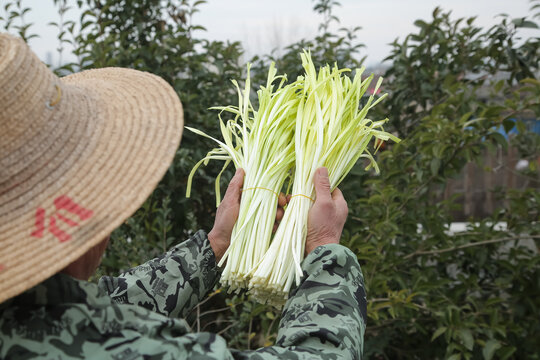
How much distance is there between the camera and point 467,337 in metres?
2.48

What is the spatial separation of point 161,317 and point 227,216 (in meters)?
0.60

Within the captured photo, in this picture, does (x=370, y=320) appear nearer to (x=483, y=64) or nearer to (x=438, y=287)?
(x=438, y=287)

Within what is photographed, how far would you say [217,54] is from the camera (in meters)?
3.21

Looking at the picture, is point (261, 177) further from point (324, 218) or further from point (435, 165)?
point (435, 165)

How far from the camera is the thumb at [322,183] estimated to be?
150 centimetres

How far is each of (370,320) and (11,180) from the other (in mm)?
2129

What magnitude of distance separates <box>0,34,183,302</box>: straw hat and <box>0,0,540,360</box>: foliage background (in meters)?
1.49

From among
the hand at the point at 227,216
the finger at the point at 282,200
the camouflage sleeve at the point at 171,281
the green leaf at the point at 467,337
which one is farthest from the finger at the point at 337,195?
the green leaf at the point at 467,337

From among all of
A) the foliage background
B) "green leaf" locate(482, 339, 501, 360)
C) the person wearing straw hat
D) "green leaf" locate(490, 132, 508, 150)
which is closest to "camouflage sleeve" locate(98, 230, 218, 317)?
the person wearing straw hat

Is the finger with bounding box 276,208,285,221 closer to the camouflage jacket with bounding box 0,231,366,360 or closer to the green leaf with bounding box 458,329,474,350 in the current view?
the camouflage jacket with bounding box 0,231,366,360

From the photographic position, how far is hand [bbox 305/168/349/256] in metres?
1.49

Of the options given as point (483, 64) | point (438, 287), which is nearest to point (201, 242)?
point (438, 287)

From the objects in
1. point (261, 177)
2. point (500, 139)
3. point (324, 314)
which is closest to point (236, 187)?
point (261, 177)

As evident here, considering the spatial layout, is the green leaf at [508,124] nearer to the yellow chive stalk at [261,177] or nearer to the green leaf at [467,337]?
the green leaf at [467,337]
